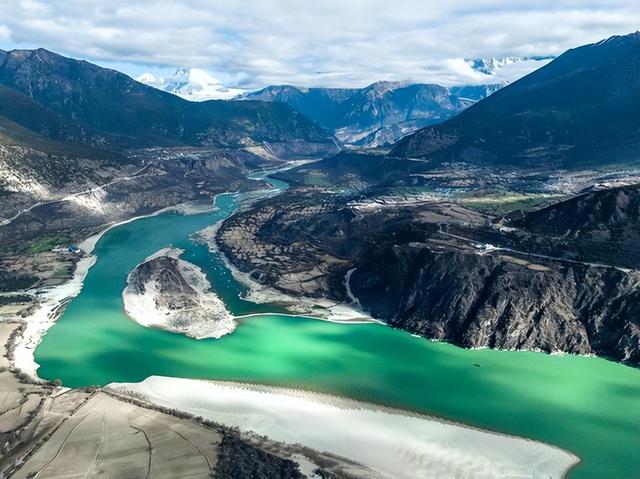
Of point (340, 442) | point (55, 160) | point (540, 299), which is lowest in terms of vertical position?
point (340, 442)

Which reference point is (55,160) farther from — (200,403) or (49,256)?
(200,403)

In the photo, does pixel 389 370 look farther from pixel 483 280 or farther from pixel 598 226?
pixel 598 226

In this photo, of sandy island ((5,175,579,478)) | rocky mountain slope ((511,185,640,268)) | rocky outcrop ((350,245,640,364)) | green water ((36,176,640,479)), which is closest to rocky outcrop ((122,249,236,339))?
green water ((36,176,640,479))

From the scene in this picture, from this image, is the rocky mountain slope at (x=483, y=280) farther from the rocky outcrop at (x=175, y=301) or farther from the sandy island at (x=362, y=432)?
the sandy island at (x=362, y=432)

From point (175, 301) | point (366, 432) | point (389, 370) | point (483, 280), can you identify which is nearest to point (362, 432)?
point (366, 432)

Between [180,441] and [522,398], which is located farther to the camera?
[522,398]

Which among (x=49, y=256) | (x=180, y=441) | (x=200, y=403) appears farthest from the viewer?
(x=49, y=256)

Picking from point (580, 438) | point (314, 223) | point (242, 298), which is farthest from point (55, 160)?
point (580, 438)
